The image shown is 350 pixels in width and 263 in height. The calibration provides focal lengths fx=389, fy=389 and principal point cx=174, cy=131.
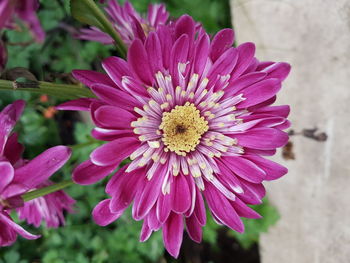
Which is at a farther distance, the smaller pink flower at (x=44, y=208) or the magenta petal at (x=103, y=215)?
the smaller pink flower at (x=44, y=208)

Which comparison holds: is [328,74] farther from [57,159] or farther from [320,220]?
[57,159]

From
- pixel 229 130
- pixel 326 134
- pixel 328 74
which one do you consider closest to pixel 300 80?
pixel 328 74

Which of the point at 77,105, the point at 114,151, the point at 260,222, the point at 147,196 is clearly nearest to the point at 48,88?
the point at 77,105

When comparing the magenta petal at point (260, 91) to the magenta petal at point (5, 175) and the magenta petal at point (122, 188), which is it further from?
the magenta petal at point (5, 175)

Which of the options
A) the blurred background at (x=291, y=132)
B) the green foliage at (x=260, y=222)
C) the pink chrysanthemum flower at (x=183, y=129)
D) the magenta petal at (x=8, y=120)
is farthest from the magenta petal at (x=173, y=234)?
the green foliage at (x=260, y=222)

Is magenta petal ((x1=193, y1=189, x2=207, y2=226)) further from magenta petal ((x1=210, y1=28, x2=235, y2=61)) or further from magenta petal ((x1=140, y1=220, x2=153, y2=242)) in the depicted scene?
magenta petal ((x1=210, y1=28, x2=235, y2=61))

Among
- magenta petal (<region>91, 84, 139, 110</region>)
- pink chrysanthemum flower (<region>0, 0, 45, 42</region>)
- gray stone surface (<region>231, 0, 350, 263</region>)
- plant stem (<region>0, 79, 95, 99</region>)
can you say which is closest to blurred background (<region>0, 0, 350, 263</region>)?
gray stone surface (<region>231, 0, 350, 263</region>)

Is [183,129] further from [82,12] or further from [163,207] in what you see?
[82,12]
